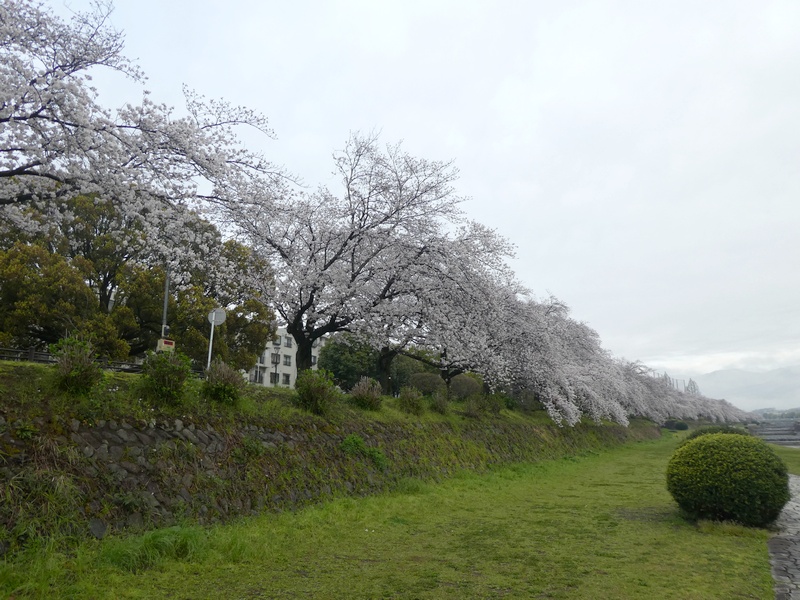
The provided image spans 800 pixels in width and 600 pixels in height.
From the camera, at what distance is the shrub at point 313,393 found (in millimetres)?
12289

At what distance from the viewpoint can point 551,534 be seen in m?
8.52

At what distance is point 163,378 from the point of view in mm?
8836

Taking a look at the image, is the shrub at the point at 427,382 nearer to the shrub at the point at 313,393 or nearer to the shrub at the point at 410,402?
the shrub at the point at 410,402

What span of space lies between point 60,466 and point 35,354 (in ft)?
27.0

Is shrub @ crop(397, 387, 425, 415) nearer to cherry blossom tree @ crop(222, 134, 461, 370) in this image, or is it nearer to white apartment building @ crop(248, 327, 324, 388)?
cherry blossom tree @ crop(222, 134, 461, 370)

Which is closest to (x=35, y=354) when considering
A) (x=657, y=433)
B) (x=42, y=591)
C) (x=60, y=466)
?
(x=60, y=466)

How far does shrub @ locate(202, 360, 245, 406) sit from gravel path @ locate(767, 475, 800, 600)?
8.42 m

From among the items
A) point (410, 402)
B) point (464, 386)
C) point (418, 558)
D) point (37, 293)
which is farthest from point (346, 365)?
point (418, 558)

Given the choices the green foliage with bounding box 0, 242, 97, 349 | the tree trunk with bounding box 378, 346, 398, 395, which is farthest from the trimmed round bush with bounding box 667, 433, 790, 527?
the green foliage with bounding box 0, 242, 97, 349

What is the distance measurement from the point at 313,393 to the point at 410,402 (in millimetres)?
4866

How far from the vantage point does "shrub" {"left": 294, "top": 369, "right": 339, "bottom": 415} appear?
484 inches

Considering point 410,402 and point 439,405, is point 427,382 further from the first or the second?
point 410,402

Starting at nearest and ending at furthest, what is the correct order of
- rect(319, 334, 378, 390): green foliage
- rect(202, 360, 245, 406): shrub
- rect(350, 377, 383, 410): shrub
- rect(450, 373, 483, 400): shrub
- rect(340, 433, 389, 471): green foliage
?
rect(202, 360, 245, 406): shrub, rect(340, 433, 389, 471): green foliage, rect(350, 377, 383, 410): shrub, rect(450, 373, 483, 400): shrub, rect(319, 334, 378, 390): green foliage

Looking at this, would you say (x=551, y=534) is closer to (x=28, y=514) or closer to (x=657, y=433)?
(x=28, y=514)
